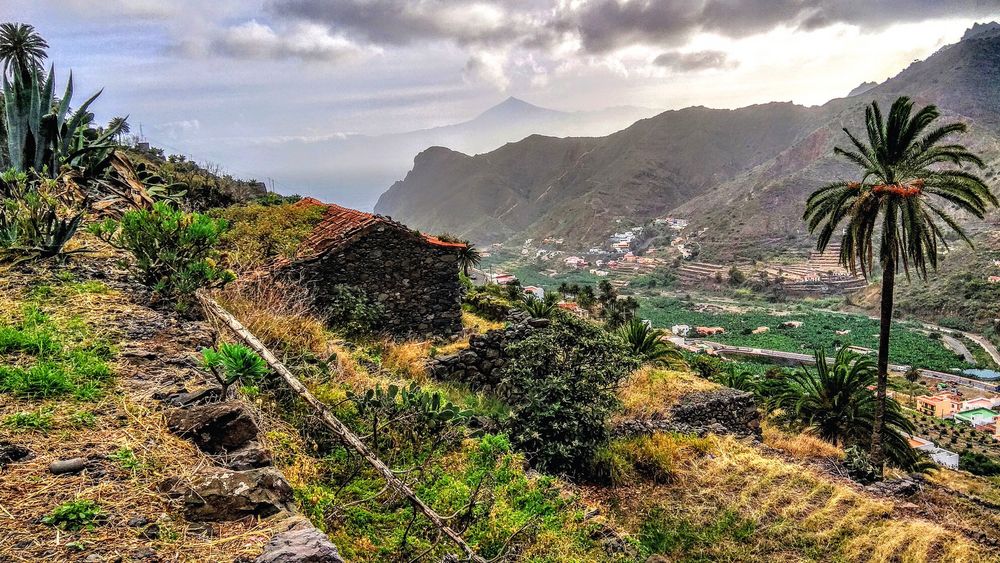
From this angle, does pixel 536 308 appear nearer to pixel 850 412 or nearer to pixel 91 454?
pixel 850 412

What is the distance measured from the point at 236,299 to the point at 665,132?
683 ft

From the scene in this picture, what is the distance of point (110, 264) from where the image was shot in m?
5.20

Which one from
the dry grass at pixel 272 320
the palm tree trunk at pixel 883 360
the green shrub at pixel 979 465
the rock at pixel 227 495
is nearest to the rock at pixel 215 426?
the rock at pixel 227 495

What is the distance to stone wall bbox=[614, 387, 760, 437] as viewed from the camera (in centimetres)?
828

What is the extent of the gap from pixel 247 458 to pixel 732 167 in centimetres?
19905

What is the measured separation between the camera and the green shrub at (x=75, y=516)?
1.96 metres

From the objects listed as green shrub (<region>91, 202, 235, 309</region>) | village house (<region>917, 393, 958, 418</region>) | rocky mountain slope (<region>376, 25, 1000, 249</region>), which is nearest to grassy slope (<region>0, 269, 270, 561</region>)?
green shrub (<region>91, 202, 235, 309</region>)

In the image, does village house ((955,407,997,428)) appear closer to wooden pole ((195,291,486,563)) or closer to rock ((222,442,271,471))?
wooden pole ((195,291,486,563))

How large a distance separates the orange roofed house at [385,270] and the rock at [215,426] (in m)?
5.98

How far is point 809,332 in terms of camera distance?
62.0m

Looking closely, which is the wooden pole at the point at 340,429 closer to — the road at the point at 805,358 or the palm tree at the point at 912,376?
the road at the point at 805,358

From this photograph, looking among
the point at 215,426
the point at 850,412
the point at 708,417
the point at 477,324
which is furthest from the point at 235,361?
the point at 850,412

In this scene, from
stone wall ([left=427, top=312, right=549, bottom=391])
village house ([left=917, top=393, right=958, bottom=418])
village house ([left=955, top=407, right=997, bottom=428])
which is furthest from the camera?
village house ([left=917, top=393, right=958, bottom=418])

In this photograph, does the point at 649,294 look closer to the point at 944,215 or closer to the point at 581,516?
the point at 944,215
